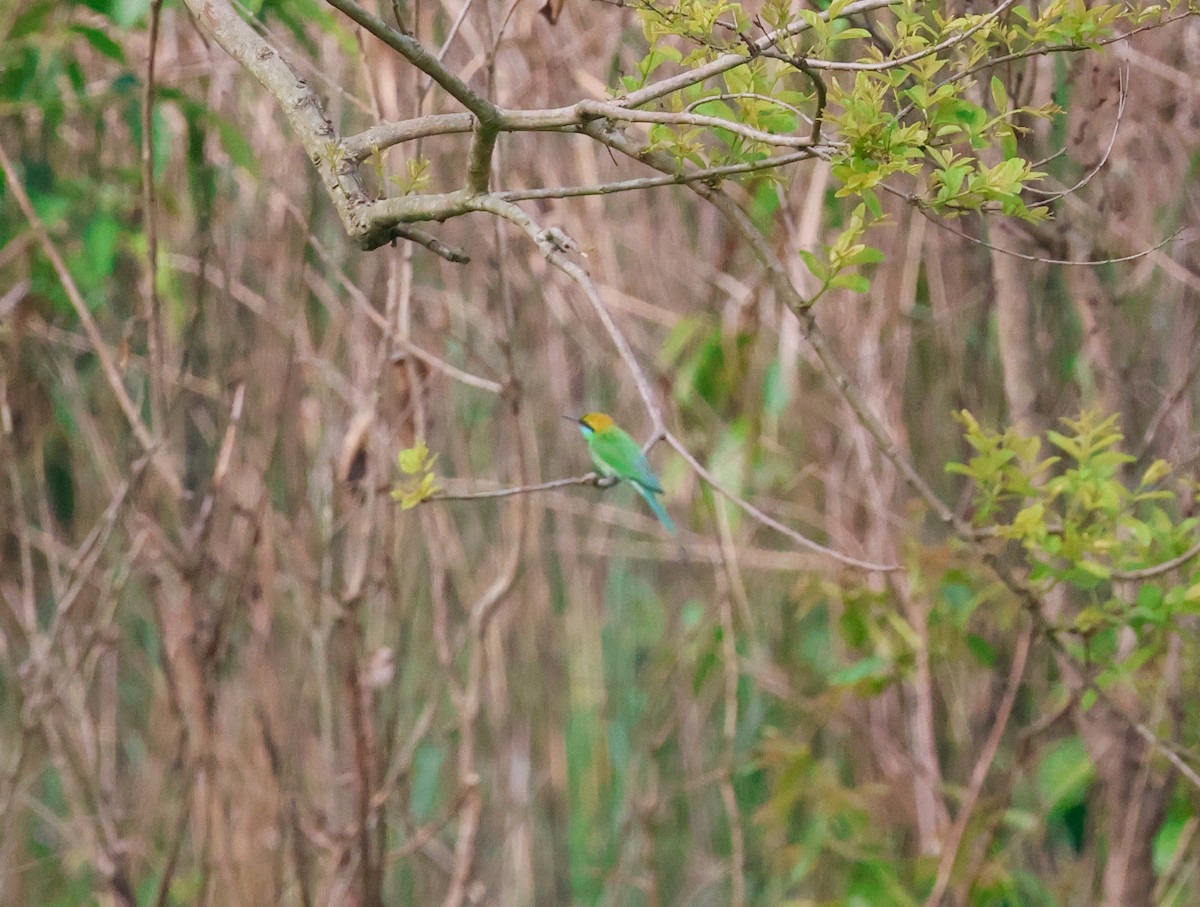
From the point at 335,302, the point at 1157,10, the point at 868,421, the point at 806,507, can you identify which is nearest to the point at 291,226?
the point at 335,302

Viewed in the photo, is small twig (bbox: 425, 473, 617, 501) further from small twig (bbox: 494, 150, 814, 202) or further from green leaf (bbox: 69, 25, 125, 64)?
green leaf (bbox: 69, 25, 125, 64)

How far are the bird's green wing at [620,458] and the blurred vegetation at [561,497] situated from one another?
0.14 metres

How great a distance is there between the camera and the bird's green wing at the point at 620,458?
1.70 metres

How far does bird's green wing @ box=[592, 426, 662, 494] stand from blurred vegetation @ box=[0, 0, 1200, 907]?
0.47 ft

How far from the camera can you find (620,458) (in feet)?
5.72

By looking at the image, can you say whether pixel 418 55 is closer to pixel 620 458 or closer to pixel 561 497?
pixel 620 458

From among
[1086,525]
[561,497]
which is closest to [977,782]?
[1086,525]

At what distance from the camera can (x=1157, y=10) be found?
0.79 meters

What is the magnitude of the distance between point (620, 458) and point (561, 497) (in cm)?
67

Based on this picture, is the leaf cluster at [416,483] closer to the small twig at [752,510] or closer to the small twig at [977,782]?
the small twig at [752,510]

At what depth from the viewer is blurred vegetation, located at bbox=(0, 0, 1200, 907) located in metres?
1.61

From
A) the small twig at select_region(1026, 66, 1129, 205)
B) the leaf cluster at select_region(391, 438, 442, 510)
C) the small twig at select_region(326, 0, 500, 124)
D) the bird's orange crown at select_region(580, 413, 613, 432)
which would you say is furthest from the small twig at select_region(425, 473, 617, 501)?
the bird's orange crown at select_region(580, 413, 613, 432)

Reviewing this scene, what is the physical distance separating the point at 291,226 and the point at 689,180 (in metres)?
1.21

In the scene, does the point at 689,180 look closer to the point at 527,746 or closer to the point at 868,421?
the point at 868,421
